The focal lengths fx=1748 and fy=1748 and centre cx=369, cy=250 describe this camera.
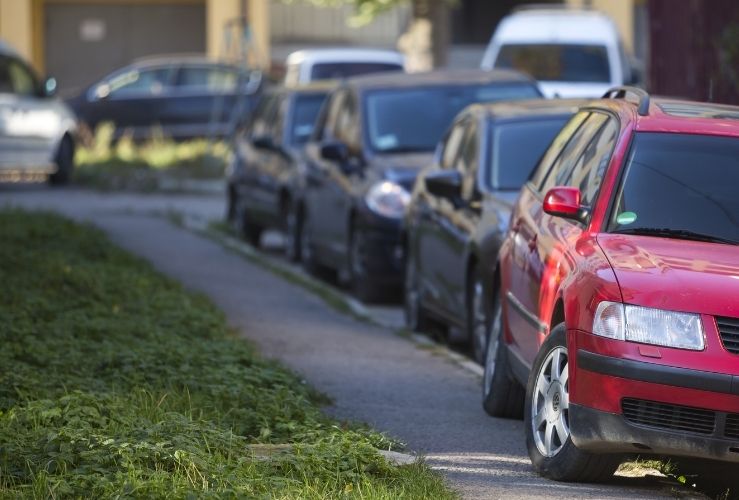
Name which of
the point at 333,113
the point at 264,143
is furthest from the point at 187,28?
the point at 333,113

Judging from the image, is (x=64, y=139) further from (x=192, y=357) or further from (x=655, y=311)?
(x=655, y=311)

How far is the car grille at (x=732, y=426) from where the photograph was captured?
6.47 m

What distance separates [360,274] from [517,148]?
329cm

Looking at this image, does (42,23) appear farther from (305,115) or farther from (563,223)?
(563,223)

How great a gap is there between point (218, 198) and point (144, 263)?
35.9 feet

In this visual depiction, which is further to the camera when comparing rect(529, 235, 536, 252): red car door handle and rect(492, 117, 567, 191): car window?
rect(492, 117, 567, 191): car window

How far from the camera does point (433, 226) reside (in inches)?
468

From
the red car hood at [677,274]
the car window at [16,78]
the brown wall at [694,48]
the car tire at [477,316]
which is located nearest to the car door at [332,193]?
the brown wall at [694,48]

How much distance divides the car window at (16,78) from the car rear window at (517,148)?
15.4 meters

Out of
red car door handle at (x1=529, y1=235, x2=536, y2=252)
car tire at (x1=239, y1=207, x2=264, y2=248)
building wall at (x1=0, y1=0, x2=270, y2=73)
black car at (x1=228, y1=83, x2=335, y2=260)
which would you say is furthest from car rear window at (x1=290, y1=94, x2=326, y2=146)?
building wall at (x1=0, y1=0, x2=270, y2=73)

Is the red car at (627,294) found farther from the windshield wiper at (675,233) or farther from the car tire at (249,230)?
the car tire at (249,230)

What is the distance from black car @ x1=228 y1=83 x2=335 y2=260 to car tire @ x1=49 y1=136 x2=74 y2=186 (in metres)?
6.56

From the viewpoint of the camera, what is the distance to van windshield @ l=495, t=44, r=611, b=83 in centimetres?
2195

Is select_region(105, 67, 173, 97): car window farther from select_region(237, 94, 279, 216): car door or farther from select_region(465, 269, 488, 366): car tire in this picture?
select_region(465, 269, 488, 366): car tire
